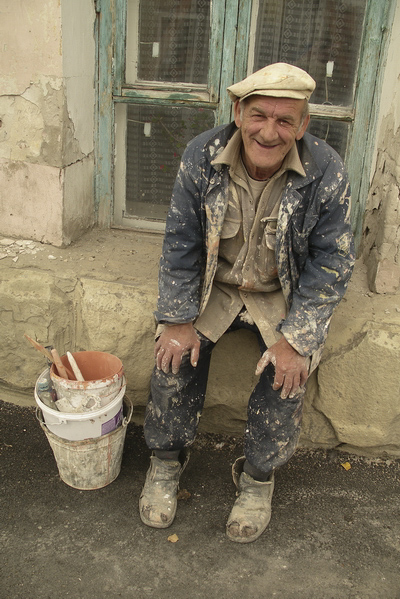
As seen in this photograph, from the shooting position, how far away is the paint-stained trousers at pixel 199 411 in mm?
2283

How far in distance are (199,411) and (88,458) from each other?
50cm

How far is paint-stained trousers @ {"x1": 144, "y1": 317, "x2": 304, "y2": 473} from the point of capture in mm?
2283

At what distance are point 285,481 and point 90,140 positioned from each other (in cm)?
192

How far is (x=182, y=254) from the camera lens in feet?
7.45

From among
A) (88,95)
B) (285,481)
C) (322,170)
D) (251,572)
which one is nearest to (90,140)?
(88,95)

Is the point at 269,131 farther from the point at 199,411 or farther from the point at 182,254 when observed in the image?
the point at 199,411

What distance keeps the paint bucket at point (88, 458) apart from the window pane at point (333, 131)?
160 centimetres

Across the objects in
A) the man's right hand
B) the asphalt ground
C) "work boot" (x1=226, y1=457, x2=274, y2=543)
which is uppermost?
the man's right hand

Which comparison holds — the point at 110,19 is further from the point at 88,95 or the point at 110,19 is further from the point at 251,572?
the point at 251,572

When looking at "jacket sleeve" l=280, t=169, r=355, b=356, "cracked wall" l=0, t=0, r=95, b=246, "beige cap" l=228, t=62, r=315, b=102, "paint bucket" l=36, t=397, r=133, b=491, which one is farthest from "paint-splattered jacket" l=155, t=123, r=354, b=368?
"cracked wall" l=0, t=0, r=95, b=246

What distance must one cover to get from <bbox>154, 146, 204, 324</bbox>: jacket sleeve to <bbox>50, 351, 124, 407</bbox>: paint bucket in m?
0.34

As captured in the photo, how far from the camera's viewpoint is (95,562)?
2.17 m

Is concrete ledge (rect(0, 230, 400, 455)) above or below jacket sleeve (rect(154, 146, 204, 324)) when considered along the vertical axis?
below

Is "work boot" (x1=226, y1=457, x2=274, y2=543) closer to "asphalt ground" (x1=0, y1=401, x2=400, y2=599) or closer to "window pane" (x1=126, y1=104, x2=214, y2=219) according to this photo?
"asphalt ground" (x1=0, y1=401, x2=400, y2=599)
